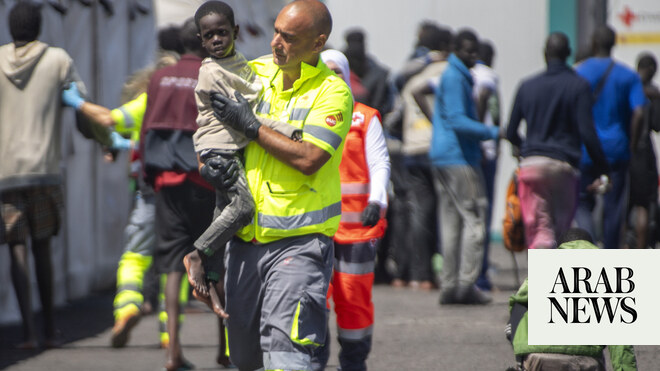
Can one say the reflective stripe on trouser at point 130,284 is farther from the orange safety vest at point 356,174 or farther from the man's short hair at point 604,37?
the man's short hair at point 604,37

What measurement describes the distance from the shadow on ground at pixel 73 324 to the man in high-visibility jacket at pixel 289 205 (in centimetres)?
286

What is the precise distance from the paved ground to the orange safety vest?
4.26 ft

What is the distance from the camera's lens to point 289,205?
492 cm

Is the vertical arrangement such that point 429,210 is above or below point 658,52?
below

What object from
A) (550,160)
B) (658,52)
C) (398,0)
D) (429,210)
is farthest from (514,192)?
(398,0)

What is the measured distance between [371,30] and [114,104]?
20.6 feet

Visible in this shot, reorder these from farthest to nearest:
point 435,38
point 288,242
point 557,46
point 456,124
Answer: point 435,38, point 456,124, point 557,46, point 288,242

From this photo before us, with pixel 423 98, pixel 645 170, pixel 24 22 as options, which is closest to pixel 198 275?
pixel 24 22

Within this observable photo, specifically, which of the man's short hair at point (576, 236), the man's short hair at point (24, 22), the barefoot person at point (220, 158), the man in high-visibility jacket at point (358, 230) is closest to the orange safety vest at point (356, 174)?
the man in high-visibility jacket at point (358, 230)

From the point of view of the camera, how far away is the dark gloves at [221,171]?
16.1 feet

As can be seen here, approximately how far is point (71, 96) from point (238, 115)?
11.4ft

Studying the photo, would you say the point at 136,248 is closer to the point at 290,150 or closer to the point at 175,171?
the point at 175,171

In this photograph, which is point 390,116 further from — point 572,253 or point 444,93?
point 572,253

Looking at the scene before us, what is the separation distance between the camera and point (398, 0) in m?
16.5
